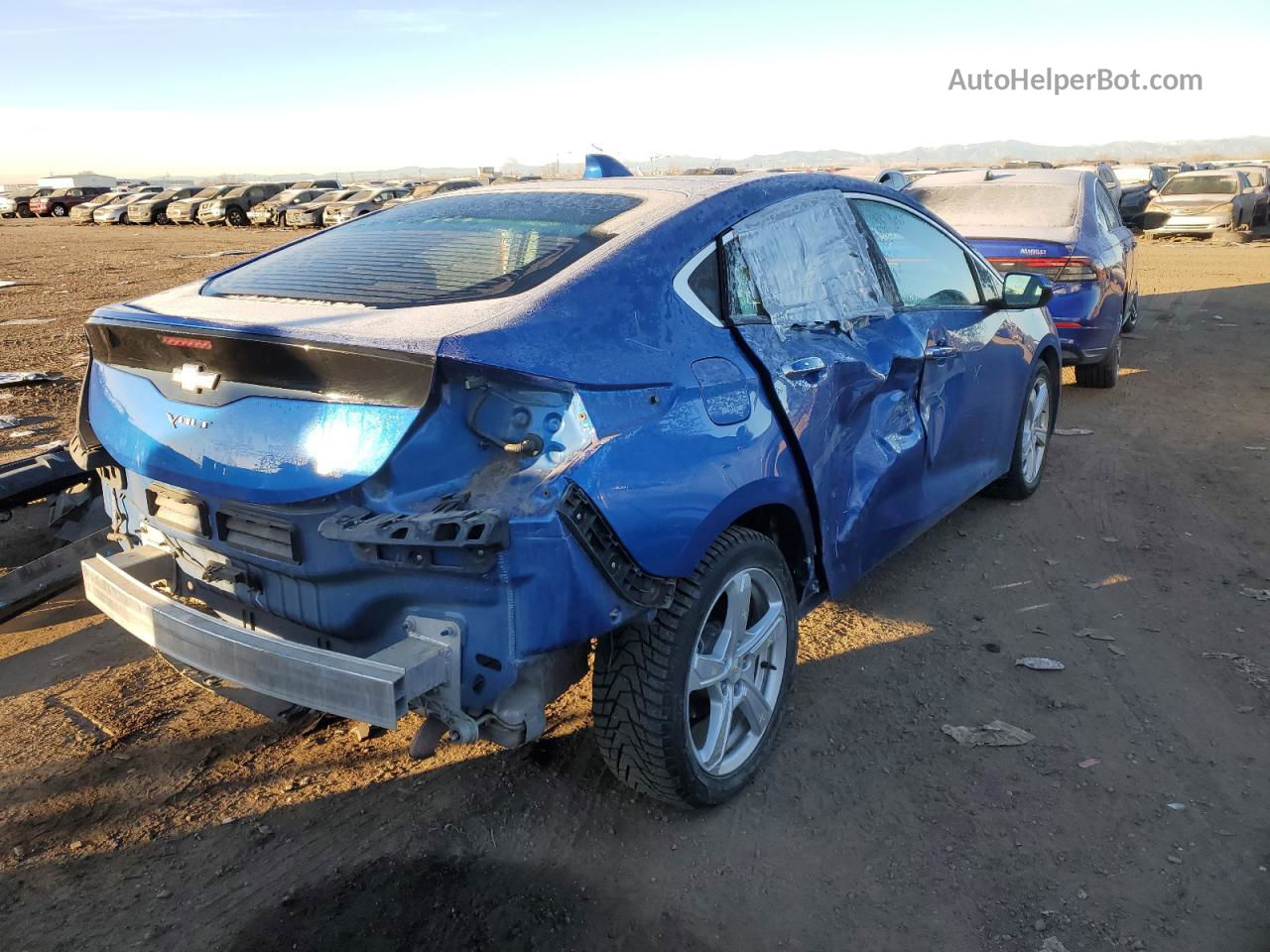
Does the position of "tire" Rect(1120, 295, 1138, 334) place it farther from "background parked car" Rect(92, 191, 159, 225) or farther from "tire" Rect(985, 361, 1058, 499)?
"background parked car" Rect(92, 191, 159, 225)

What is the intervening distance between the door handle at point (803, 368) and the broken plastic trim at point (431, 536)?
1157 mm

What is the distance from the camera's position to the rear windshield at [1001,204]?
791 centimetres

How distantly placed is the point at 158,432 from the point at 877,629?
9.24 feet

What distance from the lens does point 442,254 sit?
2.94 metres

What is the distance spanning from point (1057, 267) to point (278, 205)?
31326 millimetres

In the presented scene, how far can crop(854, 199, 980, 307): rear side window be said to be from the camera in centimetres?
384

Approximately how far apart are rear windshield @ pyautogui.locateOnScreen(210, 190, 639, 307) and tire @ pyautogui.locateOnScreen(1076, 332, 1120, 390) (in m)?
6.40

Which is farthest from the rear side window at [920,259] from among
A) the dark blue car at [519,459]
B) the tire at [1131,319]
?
the tire at [1131,319]

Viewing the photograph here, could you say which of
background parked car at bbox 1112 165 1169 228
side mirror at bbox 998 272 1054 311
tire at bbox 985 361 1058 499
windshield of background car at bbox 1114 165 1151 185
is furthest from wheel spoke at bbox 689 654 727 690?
windshield of background car at bbox 1114 165 1151 185

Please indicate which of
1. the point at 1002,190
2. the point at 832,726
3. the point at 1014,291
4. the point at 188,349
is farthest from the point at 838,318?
the point at 1002,190

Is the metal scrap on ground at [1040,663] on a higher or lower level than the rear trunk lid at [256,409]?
lower

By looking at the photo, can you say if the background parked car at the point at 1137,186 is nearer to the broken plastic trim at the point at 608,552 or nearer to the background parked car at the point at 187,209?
the broken plastic trim at the point at 608,552

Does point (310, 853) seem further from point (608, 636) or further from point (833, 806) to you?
point (833, 806)

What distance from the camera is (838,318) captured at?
3299 mm
